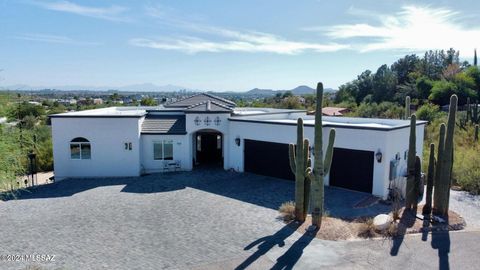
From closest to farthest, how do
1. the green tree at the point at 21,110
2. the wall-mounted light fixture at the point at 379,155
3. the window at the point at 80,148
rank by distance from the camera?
the green tree at the point at 21,110 < the wall-mounted light fixture at the point at 379,155 < the window at the point at 80,148

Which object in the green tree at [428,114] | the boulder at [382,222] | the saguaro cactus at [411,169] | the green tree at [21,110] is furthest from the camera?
the green tree at [428,114]

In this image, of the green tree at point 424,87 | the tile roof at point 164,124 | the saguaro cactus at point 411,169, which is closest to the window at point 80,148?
the tile roof at point 164,124

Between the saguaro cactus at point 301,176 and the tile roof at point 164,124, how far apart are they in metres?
12.8

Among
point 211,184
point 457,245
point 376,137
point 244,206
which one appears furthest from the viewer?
point 211,184

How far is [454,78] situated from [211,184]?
54644 mm

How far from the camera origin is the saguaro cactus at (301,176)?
1509 cm

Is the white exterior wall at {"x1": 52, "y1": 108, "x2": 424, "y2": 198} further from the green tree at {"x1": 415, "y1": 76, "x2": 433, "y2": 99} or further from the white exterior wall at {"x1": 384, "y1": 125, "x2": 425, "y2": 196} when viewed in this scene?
the green tree at {"x1": 415, "y1": 76, "x2": 433, "y2": 99}

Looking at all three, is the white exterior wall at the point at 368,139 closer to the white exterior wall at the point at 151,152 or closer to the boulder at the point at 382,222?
the boulder at the point at 382,222

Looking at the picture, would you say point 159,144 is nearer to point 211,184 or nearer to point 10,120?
point 211,184

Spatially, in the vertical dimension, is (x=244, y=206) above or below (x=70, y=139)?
below

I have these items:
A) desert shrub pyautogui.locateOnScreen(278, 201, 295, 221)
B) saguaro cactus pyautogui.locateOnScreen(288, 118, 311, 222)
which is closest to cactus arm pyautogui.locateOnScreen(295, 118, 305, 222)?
saguaro cactus pyautogui.locateOnScreen(288, 118, 311, 222)

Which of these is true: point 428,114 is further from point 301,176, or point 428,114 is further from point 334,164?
point 301,176

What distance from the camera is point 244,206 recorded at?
18156 mm

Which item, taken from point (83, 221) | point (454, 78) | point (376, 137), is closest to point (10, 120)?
point (83, 221)
